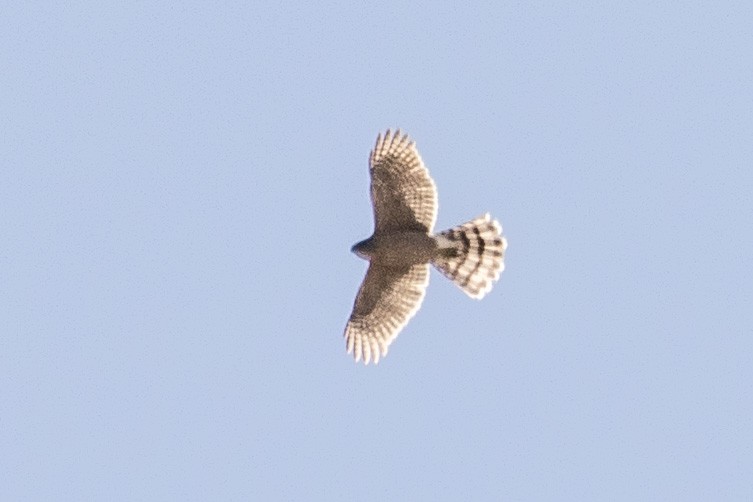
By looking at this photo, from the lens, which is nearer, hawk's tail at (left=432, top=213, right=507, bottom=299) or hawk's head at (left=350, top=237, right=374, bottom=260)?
hawk's tail at (left=432, top=213, right=507, bottom=299)

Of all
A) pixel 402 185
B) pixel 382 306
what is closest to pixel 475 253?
pixel 402 185

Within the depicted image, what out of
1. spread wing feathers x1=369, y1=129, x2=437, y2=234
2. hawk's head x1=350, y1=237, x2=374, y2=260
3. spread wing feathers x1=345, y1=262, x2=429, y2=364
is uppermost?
spread wing feathers x1=369, y1=129, x2=437, y2=234

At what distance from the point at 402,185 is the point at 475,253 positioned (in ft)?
4.28

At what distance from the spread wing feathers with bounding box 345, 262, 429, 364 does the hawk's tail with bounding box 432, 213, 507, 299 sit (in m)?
0.68

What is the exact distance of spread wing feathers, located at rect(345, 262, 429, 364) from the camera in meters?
29.9

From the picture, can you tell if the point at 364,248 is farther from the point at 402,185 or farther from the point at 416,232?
the point at 402,185

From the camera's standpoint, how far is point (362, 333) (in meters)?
30.1

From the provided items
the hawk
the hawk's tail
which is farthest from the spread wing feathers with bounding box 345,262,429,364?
the hawk's tail

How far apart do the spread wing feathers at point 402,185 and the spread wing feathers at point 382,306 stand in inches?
32.9

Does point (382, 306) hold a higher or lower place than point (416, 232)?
lower

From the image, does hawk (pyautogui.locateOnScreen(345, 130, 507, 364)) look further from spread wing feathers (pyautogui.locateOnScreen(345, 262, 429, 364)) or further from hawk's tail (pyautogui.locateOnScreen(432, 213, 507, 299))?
spread wing feathers (pyautogui.locateOnScreen(345, 262, 429, 364))

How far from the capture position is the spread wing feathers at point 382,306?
29859mm

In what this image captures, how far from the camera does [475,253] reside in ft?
95.8

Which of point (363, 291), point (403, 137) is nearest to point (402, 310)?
point (363, 291)
